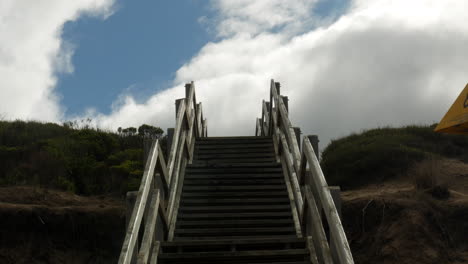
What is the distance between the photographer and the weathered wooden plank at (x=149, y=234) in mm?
4727

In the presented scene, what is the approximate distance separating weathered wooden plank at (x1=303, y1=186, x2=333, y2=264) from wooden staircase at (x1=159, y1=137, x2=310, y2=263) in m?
0.24

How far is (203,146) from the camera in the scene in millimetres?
9445

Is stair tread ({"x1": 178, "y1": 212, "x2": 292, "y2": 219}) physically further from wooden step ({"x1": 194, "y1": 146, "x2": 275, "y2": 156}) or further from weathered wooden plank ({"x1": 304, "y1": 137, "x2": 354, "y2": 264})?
wooden step ({"x1": 194, "y1": 146, "x2": 275, "y2": 156})

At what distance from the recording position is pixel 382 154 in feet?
48.4

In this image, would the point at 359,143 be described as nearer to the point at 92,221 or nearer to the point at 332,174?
the point at 332,174

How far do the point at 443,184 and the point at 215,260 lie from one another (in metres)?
8.30

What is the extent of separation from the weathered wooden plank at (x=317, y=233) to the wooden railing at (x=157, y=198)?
1.62m

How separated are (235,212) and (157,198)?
1.87m

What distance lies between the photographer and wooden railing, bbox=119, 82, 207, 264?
14.6ft

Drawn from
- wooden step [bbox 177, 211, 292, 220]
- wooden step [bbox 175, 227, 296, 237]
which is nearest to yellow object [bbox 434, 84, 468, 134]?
wooden step [bbox 175, 227, 296, 237]


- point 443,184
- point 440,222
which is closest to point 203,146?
point 440,222

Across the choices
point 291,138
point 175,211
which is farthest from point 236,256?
point 291,138

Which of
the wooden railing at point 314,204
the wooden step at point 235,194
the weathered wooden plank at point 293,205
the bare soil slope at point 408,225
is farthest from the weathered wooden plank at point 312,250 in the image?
the bare soil slope at point 408,225

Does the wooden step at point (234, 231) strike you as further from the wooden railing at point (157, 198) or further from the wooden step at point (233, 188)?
the wooden step at point (233, 188)
